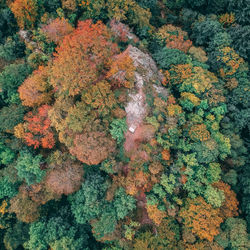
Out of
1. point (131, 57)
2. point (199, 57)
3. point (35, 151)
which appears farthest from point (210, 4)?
point (35, 151)

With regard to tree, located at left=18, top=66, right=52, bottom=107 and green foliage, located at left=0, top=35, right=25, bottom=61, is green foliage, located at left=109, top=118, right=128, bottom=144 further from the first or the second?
green foliage, located at left=0, top=35, right=25, bottom=61

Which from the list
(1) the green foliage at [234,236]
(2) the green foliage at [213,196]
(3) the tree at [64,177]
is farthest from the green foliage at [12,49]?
(1) the green foliage at [234,236]

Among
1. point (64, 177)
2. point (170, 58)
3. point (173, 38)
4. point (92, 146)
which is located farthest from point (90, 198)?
point (173, 38)

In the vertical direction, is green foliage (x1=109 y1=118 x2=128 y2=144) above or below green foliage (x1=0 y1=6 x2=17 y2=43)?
below

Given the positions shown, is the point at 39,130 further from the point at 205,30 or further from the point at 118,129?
the point at 205,30

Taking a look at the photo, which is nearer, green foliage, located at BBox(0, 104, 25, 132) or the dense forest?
the dense forest

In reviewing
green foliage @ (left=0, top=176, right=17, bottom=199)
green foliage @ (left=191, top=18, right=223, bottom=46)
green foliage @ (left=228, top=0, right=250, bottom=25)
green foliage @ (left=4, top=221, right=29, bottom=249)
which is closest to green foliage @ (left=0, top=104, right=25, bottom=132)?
green foliage @ (left=0, top=176, right=17, bottom=199)

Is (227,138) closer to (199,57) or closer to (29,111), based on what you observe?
(199,57)

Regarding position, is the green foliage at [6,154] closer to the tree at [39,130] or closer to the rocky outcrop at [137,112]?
the tree at [39,130]
